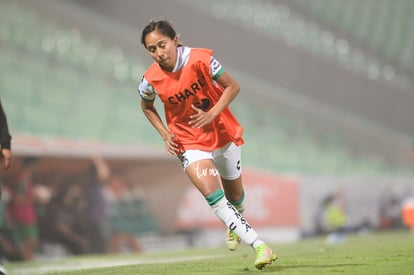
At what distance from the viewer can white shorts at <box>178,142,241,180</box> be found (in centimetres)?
653

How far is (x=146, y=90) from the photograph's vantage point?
6570 millimetres

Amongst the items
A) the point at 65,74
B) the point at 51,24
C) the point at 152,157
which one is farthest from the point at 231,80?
the point at 51,24

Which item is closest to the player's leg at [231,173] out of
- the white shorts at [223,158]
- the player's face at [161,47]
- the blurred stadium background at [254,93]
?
the white shorts at [223,158]

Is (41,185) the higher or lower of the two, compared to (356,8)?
lower

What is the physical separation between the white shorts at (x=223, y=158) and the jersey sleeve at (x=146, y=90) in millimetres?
537

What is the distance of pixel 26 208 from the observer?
14180 mm

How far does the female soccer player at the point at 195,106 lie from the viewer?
20.5 feet

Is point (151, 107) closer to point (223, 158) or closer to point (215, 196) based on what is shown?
point (223, 158)

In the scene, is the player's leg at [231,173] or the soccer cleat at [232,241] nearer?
the player's leg at [231,173]

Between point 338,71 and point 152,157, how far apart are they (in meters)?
8.51

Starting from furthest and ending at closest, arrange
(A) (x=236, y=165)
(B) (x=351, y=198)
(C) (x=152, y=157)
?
(B) (x=351, y=198) < (C) (x=152, y=157) < (A) (x=236, y=165)

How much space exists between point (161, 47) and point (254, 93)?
16038mm

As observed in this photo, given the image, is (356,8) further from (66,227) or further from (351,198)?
(66,227)

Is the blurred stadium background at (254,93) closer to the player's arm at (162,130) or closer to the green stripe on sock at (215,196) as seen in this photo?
the player's arm at (162,130)
